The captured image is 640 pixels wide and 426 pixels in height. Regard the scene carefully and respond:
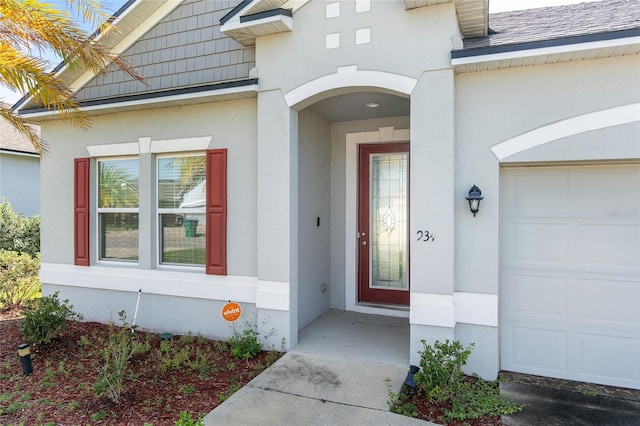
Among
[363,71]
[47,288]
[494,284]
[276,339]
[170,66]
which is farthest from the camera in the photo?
[47,288]

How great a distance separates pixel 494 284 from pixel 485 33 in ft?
9.33

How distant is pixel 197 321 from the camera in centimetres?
513

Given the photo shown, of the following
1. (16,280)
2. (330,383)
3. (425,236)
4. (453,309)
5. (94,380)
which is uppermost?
(425,236)

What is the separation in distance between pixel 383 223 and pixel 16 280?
275 inches

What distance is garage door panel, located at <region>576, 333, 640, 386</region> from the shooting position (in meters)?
3.69

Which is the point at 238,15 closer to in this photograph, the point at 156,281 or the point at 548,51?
the point at 548,51

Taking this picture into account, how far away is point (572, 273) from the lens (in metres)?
3.88

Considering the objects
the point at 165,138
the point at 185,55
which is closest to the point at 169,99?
the point at 165,138

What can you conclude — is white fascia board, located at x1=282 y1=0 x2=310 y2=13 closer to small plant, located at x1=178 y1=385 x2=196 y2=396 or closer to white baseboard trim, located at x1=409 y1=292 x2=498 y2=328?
white baseboard trim, located at x1=409 y1=292 x2=498 y2=328

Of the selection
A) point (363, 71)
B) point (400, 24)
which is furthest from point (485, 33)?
point (363, 71)

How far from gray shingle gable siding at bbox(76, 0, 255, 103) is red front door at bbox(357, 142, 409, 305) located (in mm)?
2341

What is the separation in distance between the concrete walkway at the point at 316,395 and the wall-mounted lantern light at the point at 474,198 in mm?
1853

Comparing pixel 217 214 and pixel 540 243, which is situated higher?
pixel 217 214

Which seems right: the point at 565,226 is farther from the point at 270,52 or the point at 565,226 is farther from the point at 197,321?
the point at 197,321
